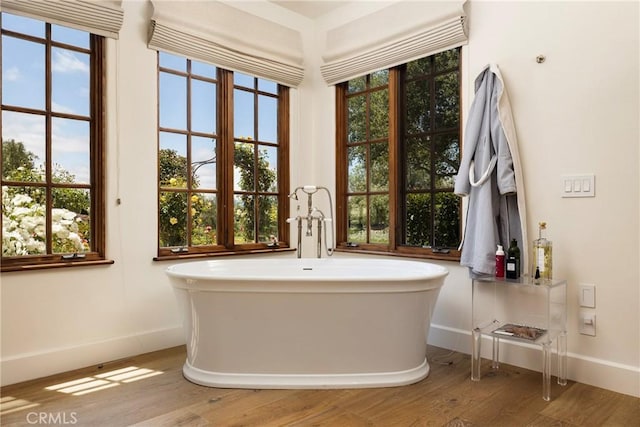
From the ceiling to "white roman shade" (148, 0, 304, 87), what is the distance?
18 centimetres

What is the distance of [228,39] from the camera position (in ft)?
11.5

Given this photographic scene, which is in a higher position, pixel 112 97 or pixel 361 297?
pixel 112 97

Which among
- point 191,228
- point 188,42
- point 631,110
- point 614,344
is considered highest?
point 188,42

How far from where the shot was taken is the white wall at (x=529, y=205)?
2400 mm

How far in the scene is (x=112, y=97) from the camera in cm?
292

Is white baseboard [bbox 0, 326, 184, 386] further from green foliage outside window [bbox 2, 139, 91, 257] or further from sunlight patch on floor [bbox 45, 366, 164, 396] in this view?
green foliage outside window [bbox 2, 139, 91, 257]

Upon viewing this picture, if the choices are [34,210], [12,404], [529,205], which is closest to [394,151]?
[529,205]

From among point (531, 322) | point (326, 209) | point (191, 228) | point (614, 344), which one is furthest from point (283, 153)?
point (614, 344)

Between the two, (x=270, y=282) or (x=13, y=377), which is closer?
(x=270, y=282)

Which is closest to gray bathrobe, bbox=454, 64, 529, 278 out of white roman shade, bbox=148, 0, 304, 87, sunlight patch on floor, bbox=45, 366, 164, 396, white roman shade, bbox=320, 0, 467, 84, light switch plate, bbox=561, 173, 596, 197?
light switch plate, bbox=561, 173, 596, 197

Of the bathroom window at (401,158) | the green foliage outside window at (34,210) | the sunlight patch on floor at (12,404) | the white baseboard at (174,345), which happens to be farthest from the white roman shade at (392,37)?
the sunlight patch on floor at (12,404)

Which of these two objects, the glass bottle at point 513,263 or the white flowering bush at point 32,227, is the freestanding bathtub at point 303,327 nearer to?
the glass bottle at point 513,263

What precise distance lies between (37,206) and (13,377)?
37.7 inches

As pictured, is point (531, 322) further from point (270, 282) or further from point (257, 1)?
point (257, 1)
